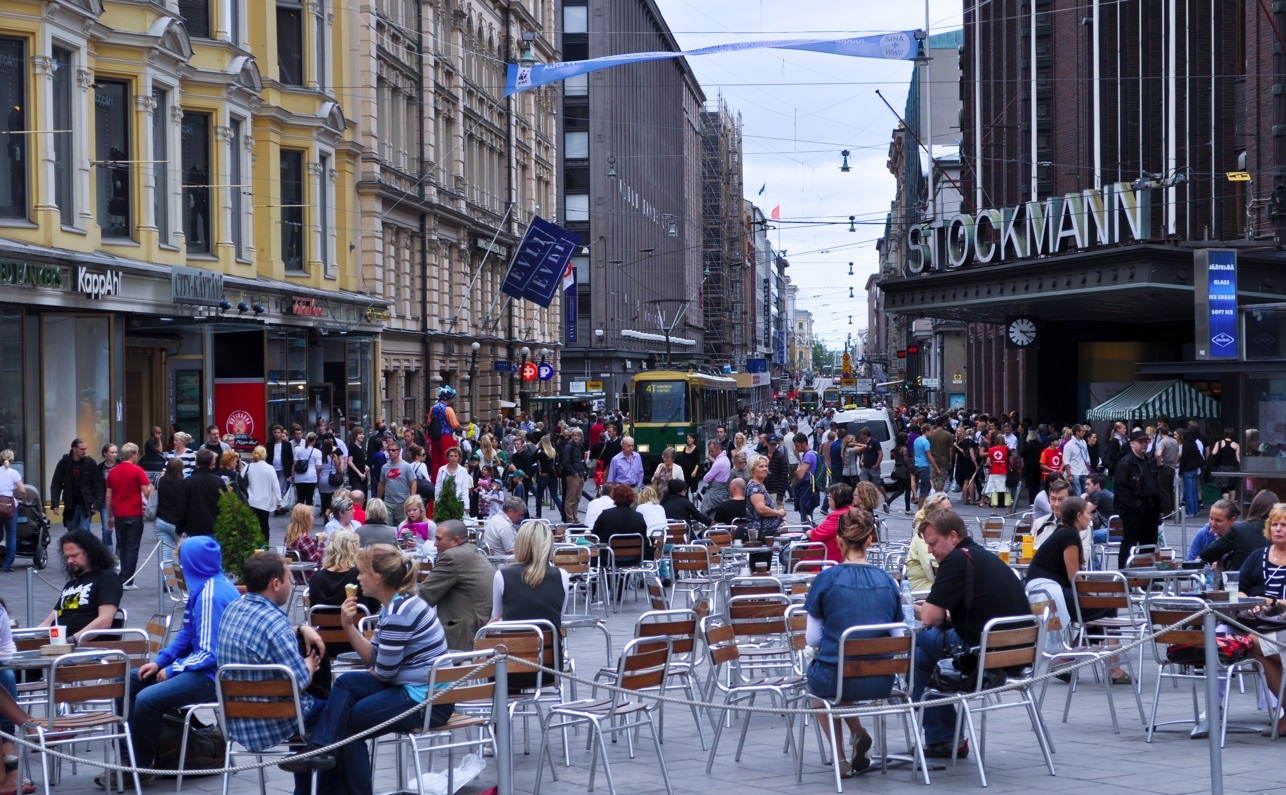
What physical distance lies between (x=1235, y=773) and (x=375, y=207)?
36790 millimetres

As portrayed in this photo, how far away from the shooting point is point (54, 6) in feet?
80.9

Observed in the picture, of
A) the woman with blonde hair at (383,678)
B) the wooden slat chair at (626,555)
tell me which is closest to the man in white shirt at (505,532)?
the wooden slat chair at (626,555)

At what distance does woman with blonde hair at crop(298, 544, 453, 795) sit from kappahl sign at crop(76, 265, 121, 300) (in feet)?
60.8

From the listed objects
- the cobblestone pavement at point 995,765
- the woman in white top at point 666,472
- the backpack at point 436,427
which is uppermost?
the backpack at point 436,427

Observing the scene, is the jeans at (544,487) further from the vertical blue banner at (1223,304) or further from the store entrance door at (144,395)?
the vertical blue banner at (1223,304)

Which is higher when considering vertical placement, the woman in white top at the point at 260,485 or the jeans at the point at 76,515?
the woman in white top at the point at 260,485

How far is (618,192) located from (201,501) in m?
73.5

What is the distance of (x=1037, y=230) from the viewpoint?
33594 millimetres

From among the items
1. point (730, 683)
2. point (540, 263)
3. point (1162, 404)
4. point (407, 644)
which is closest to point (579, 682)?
point (407, 644)

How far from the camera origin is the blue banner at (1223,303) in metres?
26.1

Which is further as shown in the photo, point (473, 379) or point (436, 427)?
point (473, 379)

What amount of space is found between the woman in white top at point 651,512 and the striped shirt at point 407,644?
9303mm

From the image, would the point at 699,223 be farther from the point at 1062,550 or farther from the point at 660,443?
the point at 1062,550

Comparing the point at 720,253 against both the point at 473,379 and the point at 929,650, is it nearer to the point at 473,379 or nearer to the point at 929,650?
the point at 473,379
